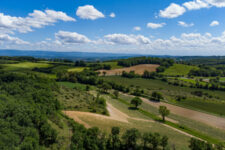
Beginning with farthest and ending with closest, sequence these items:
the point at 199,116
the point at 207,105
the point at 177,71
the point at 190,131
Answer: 1. the point at 177,71
2. the point at 207,105
3. the point at 199,116
4. the point at 190,131

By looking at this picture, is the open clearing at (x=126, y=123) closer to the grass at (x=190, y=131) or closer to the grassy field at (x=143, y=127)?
the grassy field at (x=143, y=127)

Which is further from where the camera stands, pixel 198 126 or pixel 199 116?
pixel 199 116

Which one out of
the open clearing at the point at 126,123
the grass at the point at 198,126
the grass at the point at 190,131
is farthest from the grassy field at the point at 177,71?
the open clearing at the point at 126,123

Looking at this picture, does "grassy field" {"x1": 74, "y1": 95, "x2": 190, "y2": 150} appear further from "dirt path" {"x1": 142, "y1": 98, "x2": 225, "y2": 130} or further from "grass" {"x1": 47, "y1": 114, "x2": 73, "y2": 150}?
"dirt path" {"x1": 142, "y1": 98, "x2": 225, "y2": 130}

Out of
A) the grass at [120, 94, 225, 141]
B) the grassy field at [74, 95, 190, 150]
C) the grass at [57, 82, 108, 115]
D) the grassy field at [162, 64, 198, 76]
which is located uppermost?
the grassy field at [162, 64, 198, 76]

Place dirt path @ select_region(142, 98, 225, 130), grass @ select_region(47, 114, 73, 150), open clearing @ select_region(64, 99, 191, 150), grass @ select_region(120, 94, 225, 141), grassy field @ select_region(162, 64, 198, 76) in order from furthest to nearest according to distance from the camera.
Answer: grassy field @ select_region(162, 64, 198, 76) < dirt path @ select_region(142, 98, 225, 130) < grass @ select_region(120, 94, 225, 141) < open clearing @ select_region(64, 99, 191, 150) < grass @ select_region(47, 114, 73, 150)

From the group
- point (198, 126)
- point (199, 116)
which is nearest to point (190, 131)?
point (198, 126)

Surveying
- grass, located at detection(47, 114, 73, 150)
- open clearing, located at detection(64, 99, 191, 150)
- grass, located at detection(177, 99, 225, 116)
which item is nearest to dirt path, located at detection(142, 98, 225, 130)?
grass, located at detection(177, 99, 225, 116)

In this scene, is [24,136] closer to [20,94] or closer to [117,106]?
[20,94]

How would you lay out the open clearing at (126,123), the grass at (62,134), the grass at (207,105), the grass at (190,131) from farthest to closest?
the grass at (207,105) < the grass at (190,131) < the open clearing at (126,123) < the grass at (62,134)

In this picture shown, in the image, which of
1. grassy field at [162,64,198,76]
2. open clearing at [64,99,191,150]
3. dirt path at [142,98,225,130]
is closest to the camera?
open clearing at [64,99,191,150]

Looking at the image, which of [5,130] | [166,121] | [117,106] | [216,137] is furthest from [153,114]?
[5,130]

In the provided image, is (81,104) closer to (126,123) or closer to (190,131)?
(126,123)
